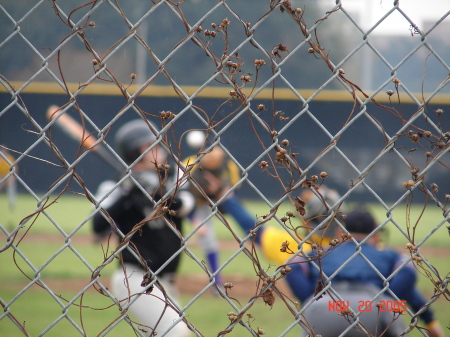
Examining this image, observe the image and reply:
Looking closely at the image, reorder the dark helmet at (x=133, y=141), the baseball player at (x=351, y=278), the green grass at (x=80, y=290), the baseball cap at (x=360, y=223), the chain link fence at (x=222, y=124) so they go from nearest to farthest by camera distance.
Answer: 1. the chain link fence at (x=222, y=124)
2. the baseball player at (x=351, y=278)
3. the baseball cap at (x=360, y=223)
4. the dark helmet at (x=133, y=141)
5. the green grass at (x=80, y=290)

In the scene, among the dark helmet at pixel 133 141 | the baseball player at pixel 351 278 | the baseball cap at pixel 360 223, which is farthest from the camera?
the dark helmet at pixel 133 141

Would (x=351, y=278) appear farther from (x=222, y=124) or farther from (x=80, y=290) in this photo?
(x=80, y=290)

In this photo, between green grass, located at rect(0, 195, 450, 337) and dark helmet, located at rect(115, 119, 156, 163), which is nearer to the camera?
dark helmet, located at rect(115, 119, 156, 163)

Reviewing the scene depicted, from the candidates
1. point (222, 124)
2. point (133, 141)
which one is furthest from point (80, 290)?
point (222, 124)

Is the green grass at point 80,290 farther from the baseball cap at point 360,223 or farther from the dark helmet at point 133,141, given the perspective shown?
the baseball cap at point 360,223

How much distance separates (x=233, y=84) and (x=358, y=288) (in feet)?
3.51

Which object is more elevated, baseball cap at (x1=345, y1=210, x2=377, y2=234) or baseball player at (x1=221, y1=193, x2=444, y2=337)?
baseball cap at (x1=345, y1=210, x2=377, y2=234)

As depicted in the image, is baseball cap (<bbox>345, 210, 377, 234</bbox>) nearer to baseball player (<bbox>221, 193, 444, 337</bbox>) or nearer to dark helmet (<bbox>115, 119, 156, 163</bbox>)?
baseball player (<bbox>221, 193, 444, 337</bbox>)

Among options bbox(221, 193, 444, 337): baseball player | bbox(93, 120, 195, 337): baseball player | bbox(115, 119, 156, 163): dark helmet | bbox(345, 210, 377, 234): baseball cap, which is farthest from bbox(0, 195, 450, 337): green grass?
bbox(345, 210, 377, 234): baseball cap

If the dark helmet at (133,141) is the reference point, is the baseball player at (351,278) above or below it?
below

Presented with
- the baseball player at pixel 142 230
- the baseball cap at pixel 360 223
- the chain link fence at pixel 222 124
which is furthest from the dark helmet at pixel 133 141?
the baseball cap at pixel 360 223

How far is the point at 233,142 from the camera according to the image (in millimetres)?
1354

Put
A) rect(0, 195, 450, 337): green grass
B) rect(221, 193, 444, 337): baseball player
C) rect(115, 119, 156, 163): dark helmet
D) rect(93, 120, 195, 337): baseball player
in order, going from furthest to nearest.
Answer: rect(0, 195, 450, 337): green grass
rect(115, 119, 156, 163): dark helmet
rect(93, 120, 195, 337): baseball player
rect(221, 193, 444, 337): baseball player

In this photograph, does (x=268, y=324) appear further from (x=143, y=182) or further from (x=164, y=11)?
(x=164, y=11)
